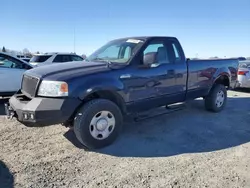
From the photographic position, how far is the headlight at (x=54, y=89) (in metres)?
3.78

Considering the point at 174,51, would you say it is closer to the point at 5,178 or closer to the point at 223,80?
the point at 223,80

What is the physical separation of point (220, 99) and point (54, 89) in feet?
15.8

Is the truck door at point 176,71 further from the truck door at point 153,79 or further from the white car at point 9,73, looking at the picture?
the white car at point 9,73

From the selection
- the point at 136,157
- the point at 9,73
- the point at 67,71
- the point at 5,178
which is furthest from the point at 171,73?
the point at 9,73

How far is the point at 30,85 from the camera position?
423cm

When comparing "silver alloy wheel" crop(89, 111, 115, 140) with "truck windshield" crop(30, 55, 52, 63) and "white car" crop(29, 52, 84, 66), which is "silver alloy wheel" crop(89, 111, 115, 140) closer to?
"white car" crop(29, 52, 84, 66)

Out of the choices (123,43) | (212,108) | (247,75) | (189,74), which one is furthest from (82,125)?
(247,75)

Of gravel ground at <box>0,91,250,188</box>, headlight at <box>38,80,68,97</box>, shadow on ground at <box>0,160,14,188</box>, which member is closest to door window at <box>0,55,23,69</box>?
gravel ground at <box>0,91,250,188</box>

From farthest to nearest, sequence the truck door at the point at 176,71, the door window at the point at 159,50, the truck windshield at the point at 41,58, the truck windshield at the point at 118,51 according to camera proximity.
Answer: the truck windshield at the point at 41,58
the truck door at the point at 176,71
the door window at the point at 159,50
the truck windshield at the point at 118,51

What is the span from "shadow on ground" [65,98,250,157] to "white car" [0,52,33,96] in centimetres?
381

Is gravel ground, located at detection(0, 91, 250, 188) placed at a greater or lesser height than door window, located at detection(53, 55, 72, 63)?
lesser

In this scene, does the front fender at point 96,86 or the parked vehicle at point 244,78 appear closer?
the front fender at point 96,86

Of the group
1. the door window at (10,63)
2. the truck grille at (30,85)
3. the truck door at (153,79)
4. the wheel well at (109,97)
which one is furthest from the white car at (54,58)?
the wheel well at (109,97)

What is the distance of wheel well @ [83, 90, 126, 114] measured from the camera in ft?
13.8
